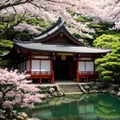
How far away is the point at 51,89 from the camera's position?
17.8 m

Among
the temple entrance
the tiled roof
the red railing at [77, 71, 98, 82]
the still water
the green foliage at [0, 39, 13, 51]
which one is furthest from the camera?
the temple entrance

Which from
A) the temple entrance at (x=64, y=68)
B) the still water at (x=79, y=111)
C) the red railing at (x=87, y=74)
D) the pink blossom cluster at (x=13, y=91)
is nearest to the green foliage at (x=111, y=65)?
the red railing at (x=87, y=74)

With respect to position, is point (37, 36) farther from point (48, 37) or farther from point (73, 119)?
point (73, 119)

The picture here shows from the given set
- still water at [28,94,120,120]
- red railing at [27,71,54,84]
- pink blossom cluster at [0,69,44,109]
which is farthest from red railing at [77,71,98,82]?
pink blossom cluster at [0,69,44,109]

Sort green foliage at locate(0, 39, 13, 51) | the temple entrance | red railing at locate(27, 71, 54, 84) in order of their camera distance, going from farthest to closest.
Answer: the temple entrance, red railing at locate(27, 71, 54, 84), green foliage at locate(0, 39, 13, 51)

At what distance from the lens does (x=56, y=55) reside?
72.6 feet

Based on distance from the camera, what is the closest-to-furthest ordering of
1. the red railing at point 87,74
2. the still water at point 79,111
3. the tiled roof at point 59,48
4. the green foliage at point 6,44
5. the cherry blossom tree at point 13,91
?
1. the cherry blossom tree at point 13,91
2. the still water at point 79,111
3. the green foliage at point 6,44
4. the tiled roof at point 59,48
5. the red railing at point 87,74

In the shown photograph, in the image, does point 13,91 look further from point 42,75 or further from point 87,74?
point 87,74

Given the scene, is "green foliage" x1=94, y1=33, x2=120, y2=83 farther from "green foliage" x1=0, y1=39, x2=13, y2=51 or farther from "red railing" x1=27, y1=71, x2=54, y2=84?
"green foliage" x1=0, y1=39, x2=13, y2=51

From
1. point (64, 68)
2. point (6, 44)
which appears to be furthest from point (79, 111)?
point (64, 68)

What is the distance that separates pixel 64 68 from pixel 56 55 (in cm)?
319

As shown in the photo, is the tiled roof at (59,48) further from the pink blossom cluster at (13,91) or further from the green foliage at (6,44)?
the pink blossom cluster at (13,91)

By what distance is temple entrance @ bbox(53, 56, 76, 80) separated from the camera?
23531 millimetres

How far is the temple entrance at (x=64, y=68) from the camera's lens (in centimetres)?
2353
